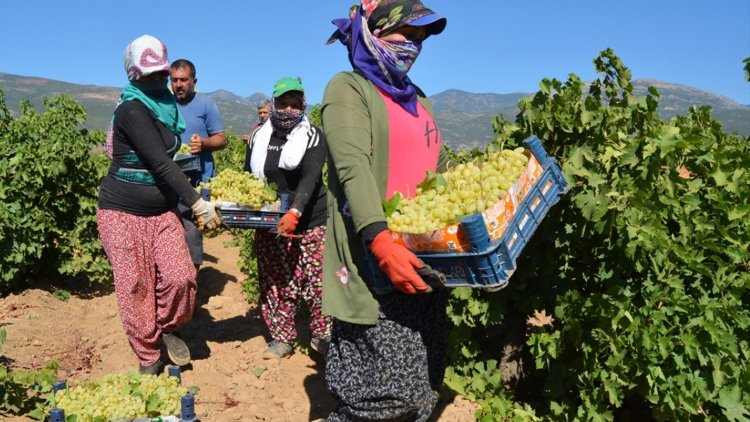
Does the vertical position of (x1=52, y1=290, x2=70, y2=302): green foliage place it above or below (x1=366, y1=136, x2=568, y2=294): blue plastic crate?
below

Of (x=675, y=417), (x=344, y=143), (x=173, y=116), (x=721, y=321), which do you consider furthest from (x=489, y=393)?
(x=173, y=116)

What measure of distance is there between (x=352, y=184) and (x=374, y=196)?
10 centimetres

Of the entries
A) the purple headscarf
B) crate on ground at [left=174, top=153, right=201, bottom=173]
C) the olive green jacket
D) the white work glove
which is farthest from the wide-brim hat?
crate on ground at [left=174, top=153, right=201, bottom=173]

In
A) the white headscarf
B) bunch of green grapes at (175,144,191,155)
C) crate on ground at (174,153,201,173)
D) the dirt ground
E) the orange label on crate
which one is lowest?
the dirt ground

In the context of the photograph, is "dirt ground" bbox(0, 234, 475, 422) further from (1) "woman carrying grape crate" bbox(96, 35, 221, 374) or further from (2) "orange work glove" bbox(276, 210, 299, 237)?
(2) "orange work glove" bbox(276, 210, 299, 237)

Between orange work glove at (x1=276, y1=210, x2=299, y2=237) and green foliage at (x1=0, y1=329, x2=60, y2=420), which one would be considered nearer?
green foliage at (x1=0, y1=329, x2=60, y2=420)

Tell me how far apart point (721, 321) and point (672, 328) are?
220 millimetres

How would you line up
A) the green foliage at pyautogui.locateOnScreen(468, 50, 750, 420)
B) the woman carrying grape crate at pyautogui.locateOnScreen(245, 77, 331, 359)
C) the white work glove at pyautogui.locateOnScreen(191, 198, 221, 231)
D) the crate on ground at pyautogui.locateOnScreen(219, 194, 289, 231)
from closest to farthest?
1. the green foliage at pyautogui.locateOnScreen(468, 50, 750, 420)
2. the white work glove at pyautogui.locateOnScreen(191, 198, 221, 231)
3. the crate on ground at pyautogui.locateOnScreen(219, 194, 289, 231)
4. the woman carrying grape crate at pyautogui.locateOnScreen(245, 77, 331, 359)

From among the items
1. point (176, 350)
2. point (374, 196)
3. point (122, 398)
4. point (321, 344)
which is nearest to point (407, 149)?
point (374, 196)

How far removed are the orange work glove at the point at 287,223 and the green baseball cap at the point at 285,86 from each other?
882 mm

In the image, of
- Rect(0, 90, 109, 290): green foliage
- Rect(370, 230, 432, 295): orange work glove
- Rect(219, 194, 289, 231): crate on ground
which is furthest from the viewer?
Rect(0, 90, 109, 290): green foliage

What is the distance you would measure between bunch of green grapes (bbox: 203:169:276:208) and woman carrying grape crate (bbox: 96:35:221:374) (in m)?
0.23

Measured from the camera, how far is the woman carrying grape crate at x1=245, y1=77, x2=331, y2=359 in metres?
4.95

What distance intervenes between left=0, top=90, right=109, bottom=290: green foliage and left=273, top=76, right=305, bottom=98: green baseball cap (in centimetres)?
319
